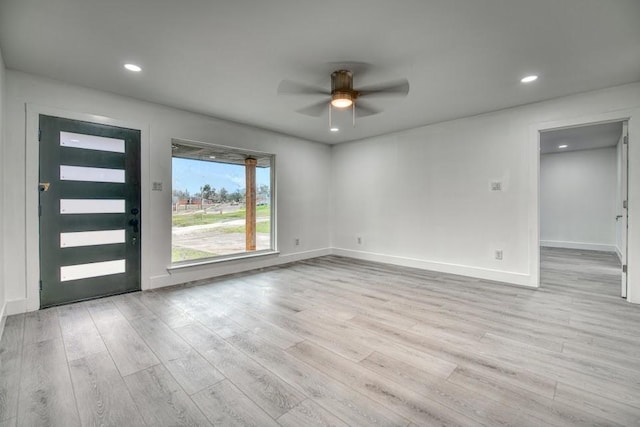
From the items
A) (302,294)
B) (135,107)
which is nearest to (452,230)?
(302,294)

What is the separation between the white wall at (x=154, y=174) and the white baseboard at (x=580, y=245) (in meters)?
6.14

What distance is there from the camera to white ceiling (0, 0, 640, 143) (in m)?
2.10

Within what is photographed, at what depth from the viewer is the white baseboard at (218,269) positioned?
4145 mm

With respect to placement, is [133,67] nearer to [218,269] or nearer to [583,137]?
[218,269]

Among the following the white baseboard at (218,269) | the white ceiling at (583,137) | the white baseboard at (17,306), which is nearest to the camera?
the white baseboard at (17,306)

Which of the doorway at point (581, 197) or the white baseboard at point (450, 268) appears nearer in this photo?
the white baseboard at point (450, 268)

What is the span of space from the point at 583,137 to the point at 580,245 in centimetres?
294

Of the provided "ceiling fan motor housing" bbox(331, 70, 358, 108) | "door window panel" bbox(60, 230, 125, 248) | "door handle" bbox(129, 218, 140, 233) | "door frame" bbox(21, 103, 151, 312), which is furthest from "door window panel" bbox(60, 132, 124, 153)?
"ceiling fan motor housing" bbox(331, 70, 358, 108)

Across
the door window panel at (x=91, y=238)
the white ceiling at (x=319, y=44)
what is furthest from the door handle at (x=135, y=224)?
the white ceiling at (x=319, y=44)

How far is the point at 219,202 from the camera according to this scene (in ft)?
16.4

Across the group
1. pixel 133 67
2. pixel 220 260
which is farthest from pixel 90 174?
pixel 220 260

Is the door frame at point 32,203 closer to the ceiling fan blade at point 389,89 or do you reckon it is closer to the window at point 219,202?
the window at point 219,202

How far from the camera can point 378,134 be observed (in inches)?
226

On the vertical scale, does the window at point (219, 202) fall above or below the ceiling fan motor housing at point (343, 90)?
below
